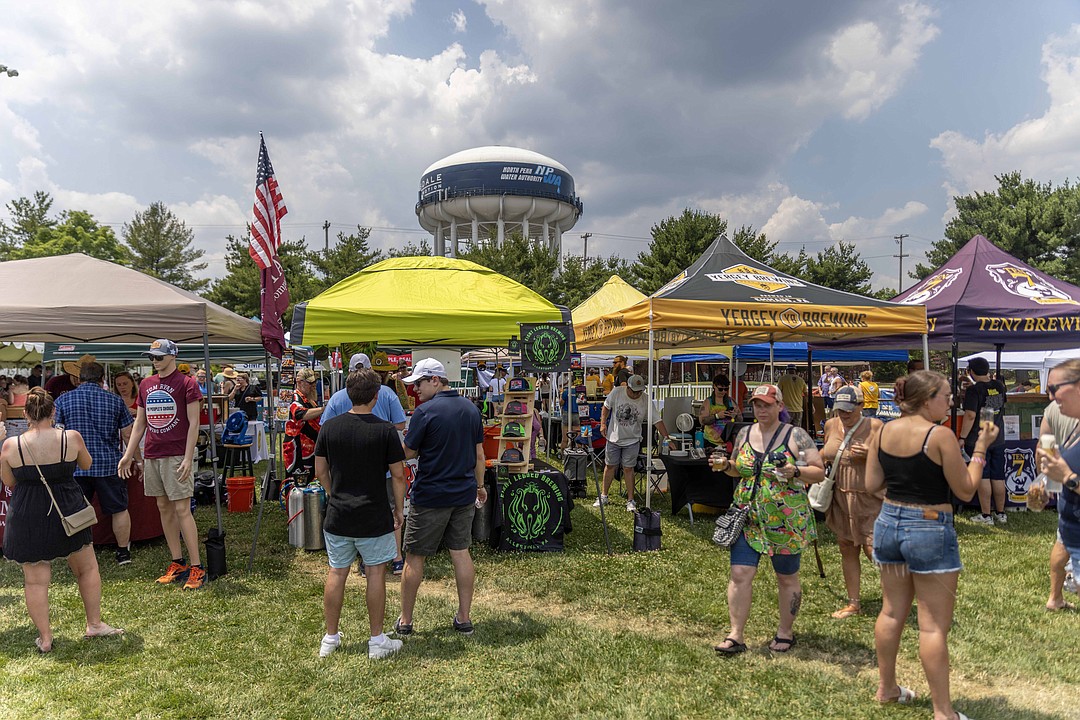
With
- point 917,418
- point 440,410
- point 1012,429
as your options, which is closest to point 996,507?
point 1012,429

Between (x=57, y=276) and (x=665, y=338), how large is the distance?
26.4 ft

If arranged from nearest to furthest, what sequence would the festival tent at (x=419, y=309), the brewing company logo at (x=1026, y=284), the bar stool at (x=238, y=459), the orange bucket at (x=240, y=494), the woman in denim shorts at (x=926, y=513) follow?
1. the woman in denim shorts at (x=926, y=513)
2. the festival tent at (x=419, y=309)
3. the brewing company logo at (x=1026, y=284)
4. the orange bucket at (x=240, y=494)
5. the bar stool at (x=238, y=459)

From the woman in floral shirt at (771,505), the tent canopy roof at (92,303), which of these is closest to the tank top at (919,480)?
the woman in floral shirt at (771,505)

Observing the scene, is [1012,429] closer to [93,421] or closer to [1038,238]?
[93,421]

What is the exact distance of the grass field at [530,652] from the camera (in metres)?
3.45

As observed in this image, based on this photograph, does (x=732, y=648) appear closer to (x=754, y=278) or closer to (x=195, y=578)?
(x=195, y=578)

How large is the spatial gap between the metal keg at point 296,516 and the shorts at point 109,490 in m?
1.42

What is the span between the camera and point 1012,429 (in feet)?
26.6

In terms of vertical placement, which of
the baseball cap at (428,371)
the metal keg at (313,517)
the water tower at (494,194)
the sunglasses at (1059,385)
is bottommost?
the metal keg at (313,517)

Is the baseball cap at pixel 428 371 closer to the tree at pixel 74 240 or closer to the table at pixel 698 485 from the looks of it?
the table at pixel 698 485

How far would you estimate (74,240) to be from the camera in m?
30.1

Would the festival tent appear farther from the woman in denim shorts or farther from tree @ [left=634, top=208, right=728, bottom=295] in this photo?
tree @ [left=634, top=208, right=728, bottom=295]

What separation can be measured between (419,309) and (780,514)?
4151mm

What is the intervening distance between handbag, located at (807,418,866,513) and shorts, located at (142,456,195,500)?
15.3 feet
